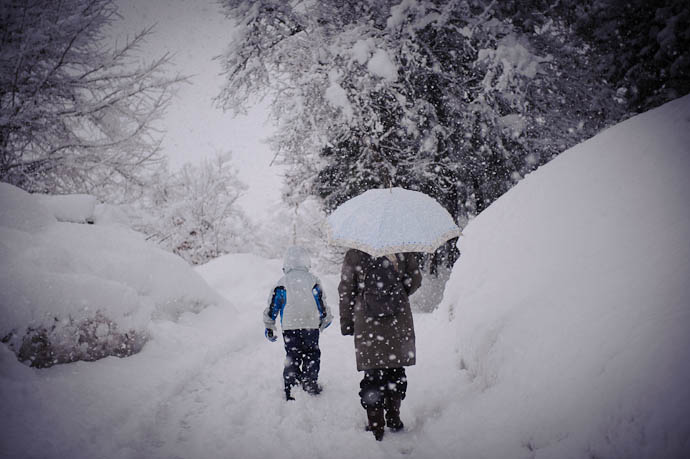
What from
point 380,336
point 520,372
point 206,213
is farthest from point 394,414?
point 206,213

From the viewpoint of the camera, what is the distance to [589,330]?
2.01 m

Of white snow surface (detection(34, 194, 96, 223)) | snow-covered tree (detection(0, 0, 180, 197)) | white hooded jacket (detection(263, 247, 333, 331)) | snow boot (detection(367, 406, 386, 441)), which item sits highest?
snow-covered tree (detection(0, 0, 180, 197))

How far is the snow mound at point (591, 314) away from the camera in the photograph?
155 centimetres

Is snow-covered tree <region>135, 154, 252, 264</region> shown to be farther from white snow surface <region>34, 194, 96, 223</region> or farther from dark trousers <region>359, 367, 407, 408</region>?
dark trousers <region>359, 367, 407, 408</region>

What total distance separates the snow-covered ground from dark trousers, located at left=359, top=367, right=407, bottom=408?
31 centimetres

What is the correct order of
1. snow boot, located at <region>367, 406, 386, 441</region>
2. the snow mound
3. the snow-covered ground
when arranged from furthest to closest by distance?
snow boot, located at <region>367, 406, 386, 441</region> → the snow-covered ground → the snow mound

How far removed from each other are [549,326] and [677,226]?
38.4 inches

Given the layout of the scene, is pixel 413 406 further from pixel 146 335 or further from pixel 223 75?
pixel 223 75

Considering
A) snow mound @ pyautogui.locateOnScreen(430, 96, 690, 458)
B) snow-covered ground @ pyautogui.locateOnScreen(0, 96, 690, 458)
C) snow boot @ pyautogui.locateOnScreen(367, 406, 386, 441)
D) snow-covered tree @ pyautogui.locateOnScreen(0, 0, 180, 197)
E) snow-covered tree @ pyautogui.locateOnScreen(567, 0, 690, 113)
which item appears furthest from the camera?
snow-covered tree @ pyautogui.locateOnScreen(567, 0, 690, 113)

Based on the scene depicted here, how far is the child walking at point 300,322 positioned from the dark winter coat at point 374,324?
0.89 m

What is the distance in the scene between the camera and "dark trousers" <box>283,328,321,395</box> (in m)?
3.69

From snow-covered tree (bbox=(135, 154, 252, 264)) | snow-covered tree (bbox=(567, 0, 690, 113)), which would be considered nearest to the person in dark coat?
snow-covered tree (bbox=(567, 0, 690, 113))

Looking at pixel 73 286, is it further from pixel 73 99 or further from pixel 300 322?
pixel 73 99

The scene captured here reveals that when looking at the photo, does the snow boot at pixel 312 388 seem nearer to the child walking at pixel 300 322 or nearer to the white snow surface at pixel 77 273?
the child walking at pixel 300 322
